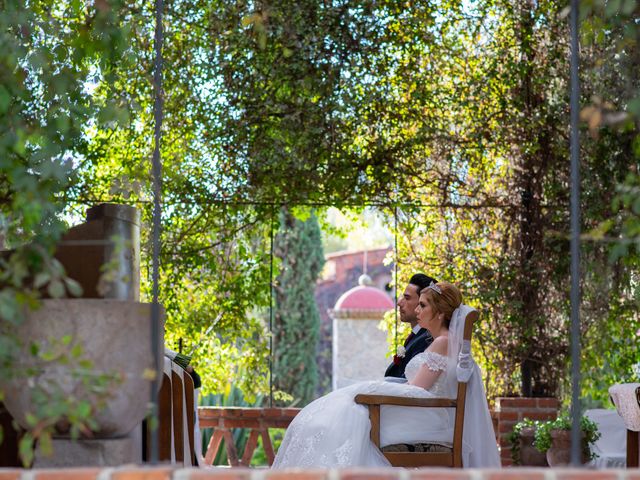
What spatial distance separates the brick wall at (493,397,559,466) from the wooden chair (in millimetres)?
3018

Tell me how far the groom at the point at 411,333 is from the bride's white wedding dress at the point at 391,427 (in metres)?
0.61

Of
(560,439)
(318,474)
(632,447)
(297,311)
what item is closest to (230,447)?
(560,439)

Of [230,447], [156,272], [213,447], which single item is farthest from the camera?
[230,447]

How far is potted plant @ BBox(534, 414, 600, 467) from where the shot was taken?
19.3 ft

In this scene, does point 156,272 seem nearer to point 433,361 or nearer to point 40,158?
point 40,158

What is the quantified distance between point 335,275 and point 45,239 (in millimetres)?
23753

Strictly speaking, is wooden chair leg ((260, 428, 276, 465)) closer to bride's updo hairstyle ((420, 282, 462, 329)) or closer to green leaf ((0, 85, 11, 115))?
bride's updo hairstyle ((420, 282, 462, 329))

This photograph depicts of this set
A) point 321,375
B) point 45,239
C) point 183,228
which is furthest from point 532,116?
point 321,375

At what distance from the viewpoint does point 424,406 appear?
12.5 ft

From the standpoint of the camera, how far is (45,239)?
2.24 meters

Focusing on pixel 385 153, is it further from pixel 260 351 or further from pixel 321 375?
pixel 321 375

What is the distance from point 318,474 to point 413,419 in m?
2.11

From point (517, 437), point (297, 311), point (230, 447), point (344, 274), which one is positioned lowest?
point (230, 447)

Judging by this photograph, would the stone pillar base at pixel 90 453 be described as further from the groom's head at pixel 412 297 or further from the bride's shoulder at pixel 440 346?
the groom's head at pixel 412 297
